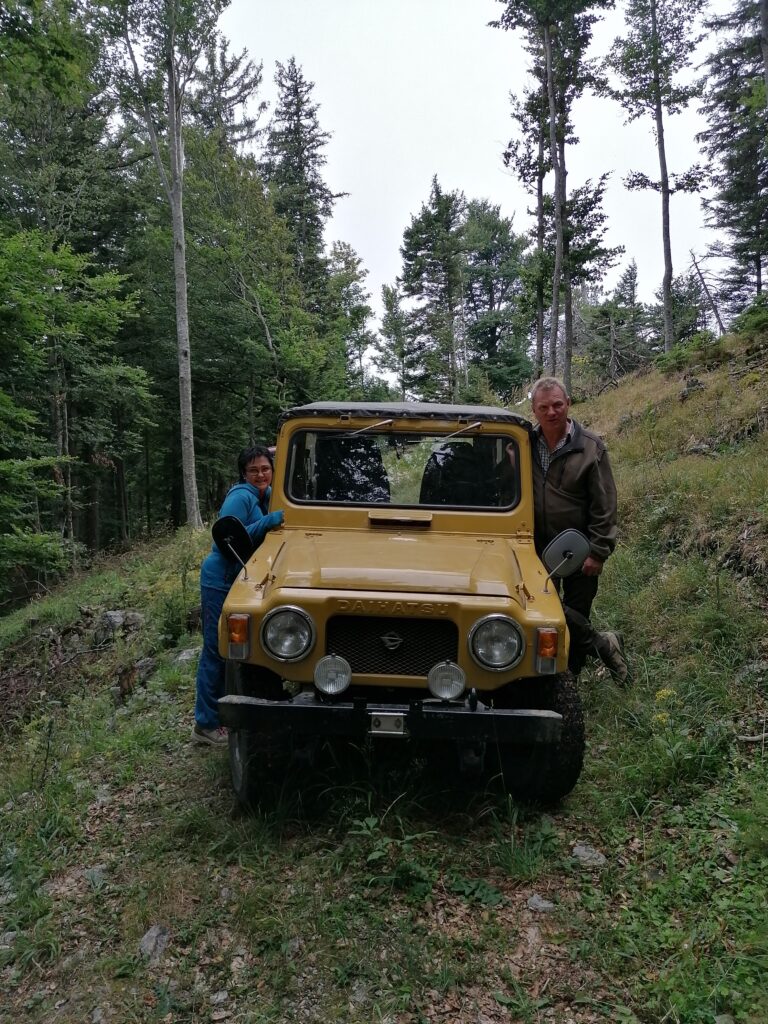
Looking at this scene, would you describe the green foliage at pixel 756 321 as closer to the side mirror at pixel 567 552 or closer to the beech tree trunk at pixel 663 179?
the beech tree trunk at pixel 663 179

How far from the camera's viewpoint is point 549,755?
330cm

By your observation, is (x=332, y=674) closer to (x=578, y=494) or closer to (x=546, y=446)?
(x=578, y=494)

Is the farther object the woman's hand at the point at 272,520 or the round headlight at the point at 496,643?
the woman's hand at the point at 272,520

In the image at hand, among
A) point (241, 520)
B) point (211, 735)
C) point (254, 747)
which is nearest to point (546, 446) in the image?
point (241, 520)

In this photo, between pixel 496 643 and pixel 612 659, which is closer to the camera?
pixel 496 643

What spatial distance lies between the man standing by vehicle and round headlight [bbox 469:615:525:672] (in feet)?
4.02

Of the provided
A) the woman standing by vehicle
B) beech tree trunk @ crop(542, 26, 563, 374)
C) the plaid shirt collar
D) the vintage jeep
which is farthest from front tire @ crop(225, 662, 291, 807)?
beech tree trunk @ crop(542, 26, 563, 374)

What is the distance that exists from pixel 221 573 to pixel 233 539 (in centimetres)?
56

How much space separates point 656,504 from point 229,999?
5763mm

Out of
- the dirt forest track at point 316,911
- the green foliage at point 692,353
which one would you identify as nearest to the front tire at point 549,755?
the dirt forest track at point 316,911

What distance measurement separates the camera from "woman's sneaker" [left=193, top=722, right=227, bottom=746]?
4258 mm

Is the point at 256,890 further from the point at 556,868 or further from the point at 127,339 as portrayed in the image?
the point at 127,339

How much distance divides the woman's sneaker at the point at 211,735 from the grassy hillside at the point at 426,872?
127mm

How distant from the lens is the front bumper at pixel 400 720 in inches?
113
